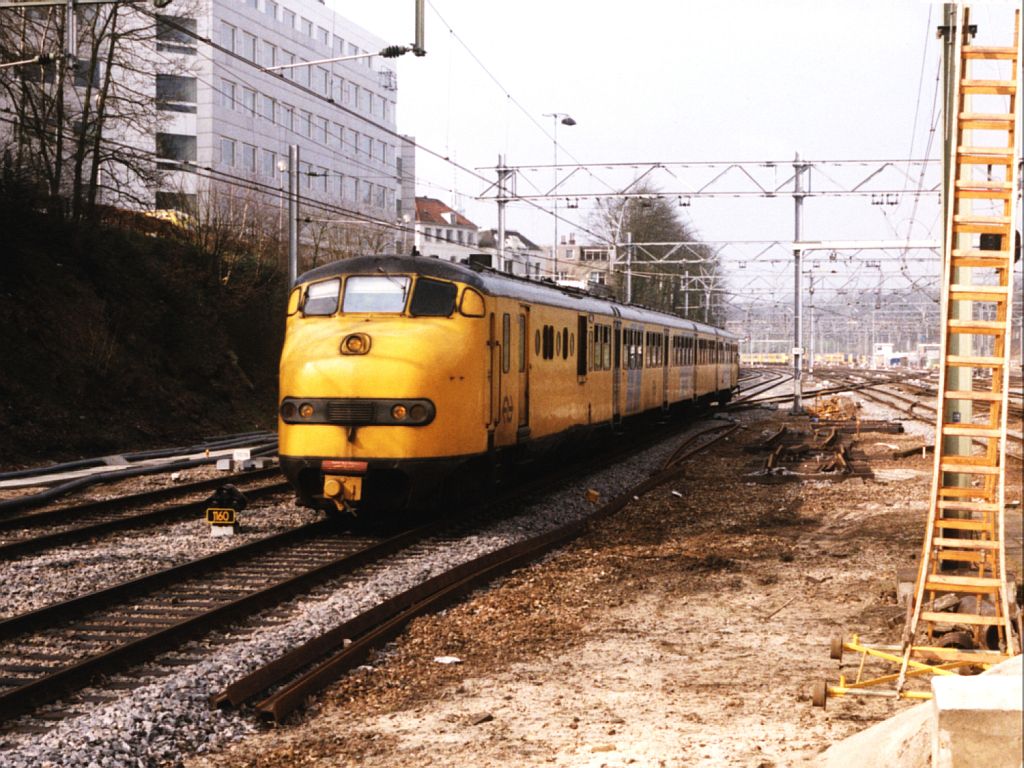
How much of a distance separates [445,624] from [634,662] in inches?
66.6

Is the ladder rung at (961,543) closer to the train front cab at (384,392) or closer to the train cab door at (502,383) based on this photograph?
the train front cab at (384,392)

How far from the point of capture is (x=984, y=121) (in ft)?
24.2

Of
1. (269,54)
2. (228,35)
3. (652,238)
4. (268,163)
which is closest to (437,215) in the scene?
(652,238)

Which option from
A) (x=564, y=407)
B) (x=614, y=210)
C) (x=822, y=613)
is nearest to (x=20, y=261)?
(x=564, y=407)

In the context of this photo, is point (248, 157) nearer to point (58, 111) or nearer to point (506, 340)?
point (58, 111)

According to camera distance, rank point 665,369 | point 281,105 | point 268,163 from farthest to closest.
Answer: point 281,105 → point 268,163 → point 665,369

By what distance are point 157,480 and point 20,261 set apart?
30.9ft

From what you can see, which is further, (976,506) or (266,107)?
(266,107)

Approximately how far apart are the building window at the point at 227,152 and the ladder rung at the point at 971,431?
51.2 m

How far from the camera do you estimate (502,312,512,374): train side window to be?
14.2 m

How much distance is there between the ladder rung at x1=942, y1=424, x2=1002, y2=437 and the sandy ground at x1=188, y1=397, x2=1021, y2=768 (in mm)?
1687

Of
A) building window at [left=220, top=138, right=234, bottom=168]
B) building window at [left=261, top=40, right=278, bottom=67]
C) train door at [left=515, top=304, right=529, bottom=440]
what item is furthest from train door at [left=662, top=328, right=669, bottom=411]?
building window at [left=261, top=40, right=278, bottom=67]

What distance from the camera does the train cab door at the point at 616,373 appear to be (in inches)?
871

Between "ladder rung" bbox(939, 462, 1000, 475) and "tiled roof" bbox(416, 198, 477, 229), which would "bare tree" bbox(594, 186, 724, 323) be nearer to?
"tiled roof" bbox(416, 198, 477, 229)
